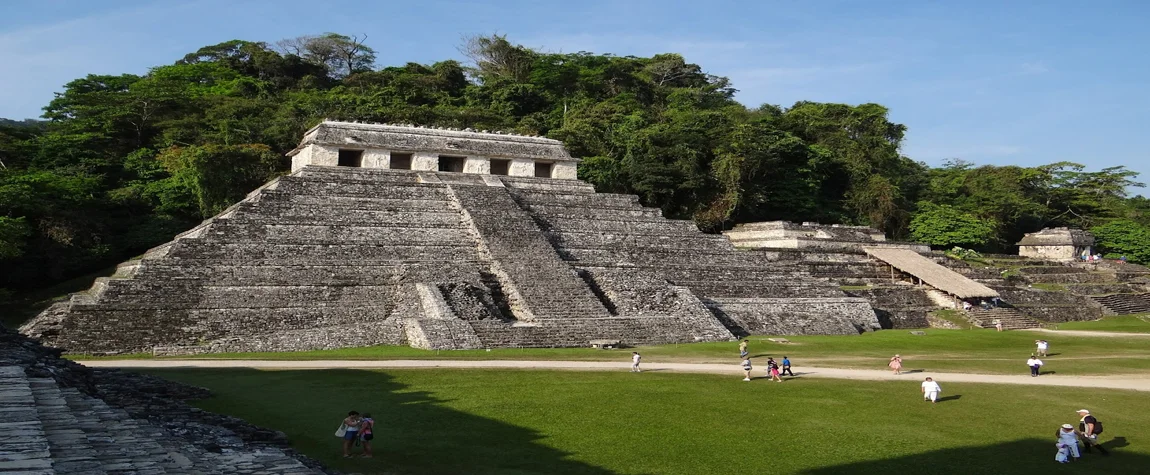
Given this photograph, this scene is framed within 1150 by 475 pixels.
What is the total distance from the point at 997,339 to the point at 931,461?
19838 mm

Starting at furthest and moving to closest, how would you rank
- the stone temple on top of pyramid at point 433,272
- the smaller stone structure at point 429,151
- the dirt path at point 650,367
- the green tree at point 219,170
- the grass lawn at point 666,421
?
1. the green tree at point 219,170
2. the smaller stone structure at point 429,151
3. the stone temple on top of pyramid at point 433,272
4. the dirt path at point 650,367
5. the grass lawn at point 666,421

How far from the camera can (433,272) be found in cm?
2681

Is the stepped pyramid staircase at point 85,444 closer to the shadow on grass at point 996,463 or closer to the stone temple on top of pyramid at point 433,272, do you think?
the shadow on grass at point 996,463

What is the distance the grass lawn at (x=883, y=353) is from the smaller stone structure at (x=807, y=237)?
1093cm

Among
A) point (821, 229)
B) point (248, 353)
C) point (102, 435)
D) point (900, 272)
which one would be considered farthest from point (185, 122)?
point (102, 435)

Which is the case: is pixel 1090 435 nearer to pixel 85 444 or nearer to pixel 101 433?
pixel 101 433

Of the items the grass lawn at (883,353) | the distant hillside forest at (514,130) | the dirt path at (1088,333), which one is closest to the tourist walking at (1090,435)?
the grass lawn at (883,353)

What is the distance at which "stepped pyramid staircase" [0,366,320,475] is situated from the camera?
19.0 feet

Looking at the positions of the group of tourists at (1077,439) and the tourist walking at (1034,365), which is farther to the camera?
the tourist walking at (1034,365)

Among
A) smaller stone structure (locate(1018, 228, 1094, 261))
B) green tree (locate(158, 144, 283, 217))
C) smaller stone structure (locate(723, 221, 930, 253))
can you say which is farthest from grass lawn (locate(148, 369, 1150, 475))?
smaller stone structure (locate(1018, 228, 1094, 261))

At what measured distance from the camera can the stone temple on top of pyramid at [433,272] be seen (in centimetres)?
2311

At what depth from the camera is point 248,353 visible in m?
22.1

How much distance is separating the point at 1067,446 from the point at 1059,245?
152ft

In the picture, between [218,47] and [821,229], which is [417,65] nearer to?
[218,47]
